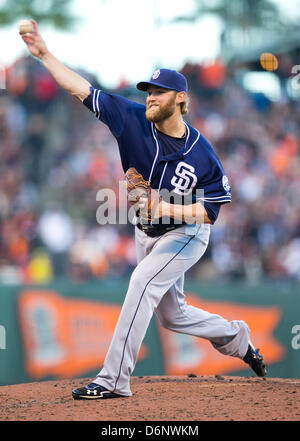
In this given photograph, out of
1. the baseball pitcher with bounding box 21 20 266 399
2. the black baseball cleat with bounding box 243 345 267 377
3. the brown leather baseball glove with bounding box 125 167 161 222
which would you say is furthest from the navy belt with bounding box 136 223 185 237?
the black baseball cleat with bounding box 243 345 267 377

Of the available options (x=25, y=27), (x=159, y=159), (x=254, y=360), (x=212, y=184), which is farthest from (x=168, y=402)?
(x=25, y=27)

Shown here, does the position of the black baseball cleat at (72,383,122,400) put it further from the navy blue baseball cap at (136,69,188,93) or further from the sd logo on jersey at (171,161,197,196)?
the navy blue baseball cap at (136,69,188,93)

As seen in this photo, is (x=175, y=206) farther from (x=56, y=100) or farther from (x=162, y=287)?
(x=56, y=100)

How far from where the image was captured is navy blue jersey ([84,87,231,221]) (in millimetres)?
4398

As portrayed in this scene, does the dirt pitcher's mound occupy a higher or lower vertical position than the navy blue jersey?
lower

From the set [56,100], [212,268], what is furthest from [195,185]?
[56,100]

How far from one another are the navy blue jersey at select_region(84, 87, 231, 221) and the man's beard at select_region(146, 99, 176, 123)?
0.10 metres

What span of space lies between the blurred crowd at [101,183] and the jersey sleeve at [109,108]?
4475 mm

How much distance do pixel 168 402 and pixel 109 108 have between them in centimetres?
183

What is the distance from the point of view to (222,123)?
12734 millimetres

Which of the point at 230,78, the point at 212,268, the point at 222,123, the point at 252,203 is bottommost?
the point at 212,268

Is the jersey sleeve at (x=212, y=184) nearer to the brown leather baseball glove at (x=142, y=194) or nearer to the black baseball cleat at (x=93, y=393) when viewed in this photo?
the brown leather baseball glove at (x=142, y=194)

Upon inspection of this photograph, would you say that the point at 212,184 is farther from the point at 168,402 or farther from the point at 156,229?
the point at 168,402

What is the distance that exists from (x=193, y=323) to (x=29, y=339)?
10.3 ft
